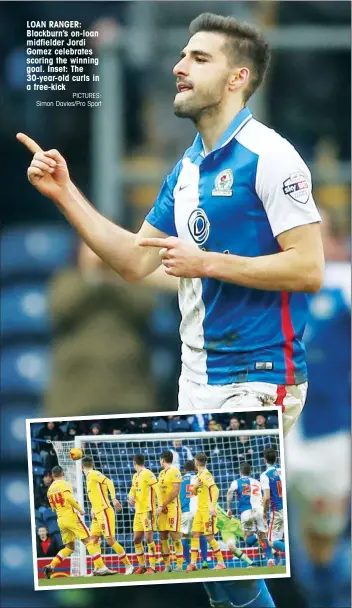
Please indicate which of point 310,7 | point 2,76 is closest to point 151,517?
point 2,76

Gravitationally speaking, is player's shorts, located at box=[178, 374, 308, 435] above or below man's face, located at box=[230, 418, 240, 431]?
above

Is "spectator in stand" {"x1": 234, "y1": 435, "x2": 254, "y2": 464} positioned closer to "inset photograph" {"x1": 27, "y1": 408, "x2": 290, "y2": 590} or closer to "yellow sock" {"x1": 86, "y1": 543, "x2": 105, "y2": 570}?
"inset photograph" {"x1": 27, "y1": 408, "x2": 290, "y2": 590}

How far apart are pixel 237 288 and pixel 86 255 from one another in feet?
3.77

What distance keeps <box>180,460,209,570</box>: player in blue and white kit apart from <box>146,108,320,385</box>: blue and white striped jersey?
0.33 m

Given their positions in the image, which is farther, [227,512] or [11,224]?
[11,224]

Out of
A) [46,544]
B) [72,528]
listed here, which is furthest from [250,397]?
[46,544]

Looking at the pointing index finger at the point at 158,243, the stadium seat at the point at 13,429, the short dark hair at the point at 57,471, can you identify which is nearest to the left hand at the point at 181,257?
the pointing index finger at the point at 158,243

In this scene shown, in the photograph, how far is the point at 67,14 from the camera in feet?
15.6

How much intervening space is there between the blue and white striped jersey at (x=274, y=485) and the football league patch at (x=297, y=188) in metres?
0.93

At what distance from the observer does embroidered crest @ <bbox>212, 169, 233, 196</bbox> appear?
13.6ft

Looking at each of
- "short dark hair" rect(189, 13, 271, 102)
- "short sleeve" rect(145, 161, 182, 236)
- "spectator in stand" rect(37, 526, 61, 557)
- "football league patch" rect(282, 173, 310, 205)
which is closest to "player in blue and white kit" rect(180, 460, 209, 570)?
"spectator in stand" rect(37, 526, 61, 557)

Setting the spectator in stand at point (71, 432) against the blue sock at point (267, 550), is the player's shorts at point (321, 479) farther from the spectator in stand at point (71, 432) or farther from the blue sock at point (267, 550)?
the spectator in stand at point (71, 432)

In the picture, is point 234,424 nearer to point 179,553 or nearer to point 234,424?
point 234,424

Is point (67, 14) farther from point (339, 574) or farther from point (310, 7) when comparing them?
point (339, 574)
